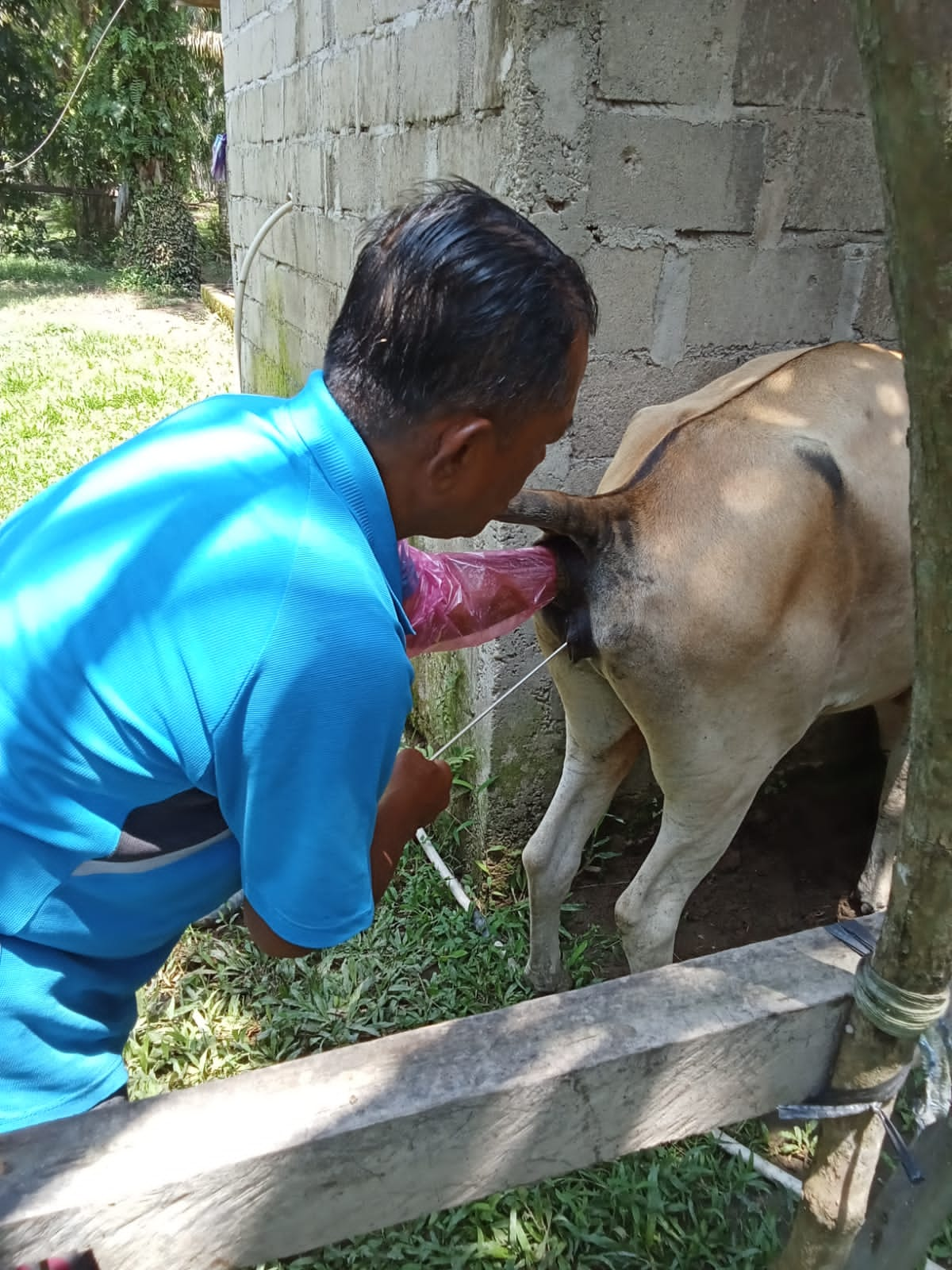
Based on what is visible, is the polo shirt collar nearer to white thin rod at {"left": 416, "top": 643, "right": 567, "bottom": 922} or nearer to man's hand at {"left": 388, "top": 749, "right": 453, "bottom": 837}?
man's hand at {"left": 388, "top": 749, "right": 453, "bottom": 837}

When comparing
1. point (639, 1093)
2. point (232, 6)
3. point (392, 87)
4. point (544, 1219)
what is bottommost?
point (544, 1219)

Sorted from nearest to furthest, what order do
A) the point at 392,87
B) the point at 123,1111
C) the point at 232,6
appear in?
1. the point at 123,1111
2. the point at 392,87
3. the point at 232,6

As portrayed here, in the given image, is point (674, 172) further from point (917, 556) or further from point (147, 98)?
point (147, 98)

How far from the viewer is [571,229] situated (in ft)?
8.13

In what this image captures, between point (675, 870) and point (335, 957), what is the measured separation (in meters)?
1.05

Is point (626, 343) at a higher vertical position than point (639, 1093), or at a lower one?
higher

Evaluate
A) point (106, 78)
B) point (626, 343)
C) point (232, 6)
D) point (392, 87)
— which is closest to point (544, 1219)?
point (626, 343)

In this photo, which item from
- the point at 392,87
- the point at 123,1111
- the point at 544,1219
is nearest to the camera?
the point at 123,1111

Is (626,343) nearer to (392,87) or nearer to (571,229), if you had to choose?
(571,229)

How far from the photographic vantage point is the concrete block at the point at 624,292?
2551mm

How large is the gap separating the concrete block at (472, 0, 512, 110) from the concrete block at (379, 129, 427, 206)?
0.50 m

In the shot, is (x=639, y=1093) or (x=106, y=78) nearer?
(x=639, y=1093)

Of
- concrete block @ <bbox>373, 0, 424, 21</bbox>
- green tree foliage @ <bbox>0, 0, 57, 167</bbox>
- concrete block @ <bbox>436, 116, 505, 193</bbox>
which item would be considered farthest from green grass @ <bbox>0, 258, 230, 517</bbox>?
green tree foliage @ <bbox>0, 0, 57, 167</bbox>

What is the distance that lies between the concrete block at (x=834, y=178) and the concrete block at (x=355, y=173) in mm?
1583
